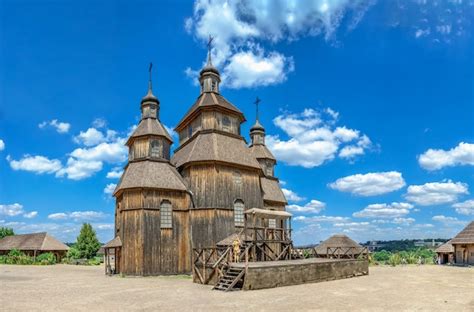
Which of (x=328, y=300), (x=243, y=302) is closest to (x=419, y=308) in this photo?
(x=328, y=300)

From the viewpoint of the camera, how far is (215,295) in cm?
1644

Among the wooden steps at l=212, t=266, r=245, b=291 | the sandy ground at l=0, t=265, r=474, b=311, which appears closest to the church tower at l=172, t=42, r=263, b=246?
the sandy ground at l=0, t=265, r=474, b=311

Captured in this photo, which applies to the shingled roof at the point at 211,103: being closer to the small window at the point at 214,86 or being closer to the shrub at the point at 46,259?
the small window at the point at 214,86

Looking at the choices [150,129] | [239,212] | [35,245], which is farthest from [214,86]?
[35,245]

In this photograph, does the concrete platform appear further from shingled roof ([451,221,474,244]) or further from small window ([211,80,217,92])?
shingled roof ([451,221,474,244])

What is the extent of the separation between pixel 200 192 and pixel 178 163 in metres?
4.00

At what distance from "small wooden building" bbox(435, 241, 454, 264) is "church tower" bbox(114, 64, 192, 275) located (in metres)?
33.4

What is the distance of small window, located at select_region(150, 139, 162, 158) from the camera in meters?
29.6

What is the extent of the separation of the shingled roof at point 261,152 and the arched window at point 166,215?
17311 millimetres

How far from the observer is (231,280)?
1822cm

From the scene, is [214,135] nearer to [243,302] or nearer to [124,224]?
[124,224]

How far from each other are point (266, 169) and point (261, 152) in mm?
2408

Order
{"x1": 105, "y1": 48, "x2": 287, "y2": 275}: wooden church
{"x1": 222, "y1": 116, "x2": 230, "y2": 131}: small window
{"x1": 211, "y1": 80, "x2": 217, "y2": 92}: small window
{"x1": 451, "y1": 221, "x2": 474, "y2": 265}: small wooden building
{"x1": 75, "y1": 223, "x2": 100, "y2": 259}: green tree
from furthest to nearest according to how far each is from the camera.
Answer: {"x1": 75, "y1": 223, "x2": 100, "y2": 259}: green tree
{"x1": 451, "y1": 221, "x2": 474, "y2": 265}: small wooden building
{"x1": 211, "y1": 80, "x2": 217, "y2": 92}: small window
{"x1": 222, "y1": 116, "x2": 230, "y2": 131}: small window
{"x1": 105, "y1": 48, "x2": 287, "y2": 275}: wooden church

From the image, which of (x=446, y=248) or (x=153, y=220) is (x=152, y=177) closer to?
(x=153, y=220)
